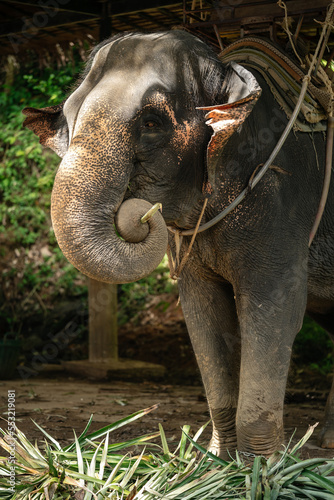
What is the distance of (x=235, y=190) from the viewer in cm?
323

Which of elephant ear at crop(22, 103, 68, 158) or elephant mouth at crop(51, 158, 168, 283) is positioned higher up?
elephant ear at crop(22, 103, 68, 158)

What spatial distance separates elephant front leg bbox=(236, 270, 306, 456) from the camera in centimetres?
321

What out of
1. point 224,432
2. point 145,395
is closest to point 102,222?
point 224,432

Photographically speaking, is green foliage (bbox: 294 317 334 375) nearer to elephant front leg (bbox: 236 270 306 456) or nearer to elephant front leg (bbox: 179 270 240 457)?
elephant front leg (bbox: 179 270 240 457)

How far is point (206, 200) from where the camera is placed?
10.3ft

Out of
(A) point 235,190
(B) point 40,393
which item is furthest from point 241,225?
(B) point 40,393

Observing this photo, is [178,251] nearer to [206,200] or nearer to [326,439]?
[206,200]

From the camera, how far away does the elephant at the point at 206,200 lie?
2709 millimetres

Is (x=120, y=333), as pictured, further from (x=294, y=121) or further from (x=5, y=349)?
(x=294, y=121)

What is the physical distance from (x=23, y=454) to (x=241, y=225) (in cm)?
133

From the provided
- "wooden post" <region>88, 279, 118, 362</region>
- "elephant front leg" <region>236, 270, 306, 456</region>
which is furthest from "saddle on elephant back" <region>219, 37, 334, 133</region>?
"wooden post" <region>88, 279, 118, 362</region>

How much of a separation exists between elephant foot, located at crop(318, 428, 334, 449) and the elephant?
725 millimetres

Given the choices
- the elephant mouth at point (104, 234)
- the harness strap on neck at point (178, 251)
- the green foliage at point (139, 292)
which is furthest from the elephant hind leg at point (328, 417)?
the green foliage at point (139, 292)

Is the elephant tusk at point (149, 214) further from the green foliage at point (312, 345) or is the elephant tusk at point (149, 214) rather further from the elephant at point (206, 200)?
the green foliage at point (312, 345)
